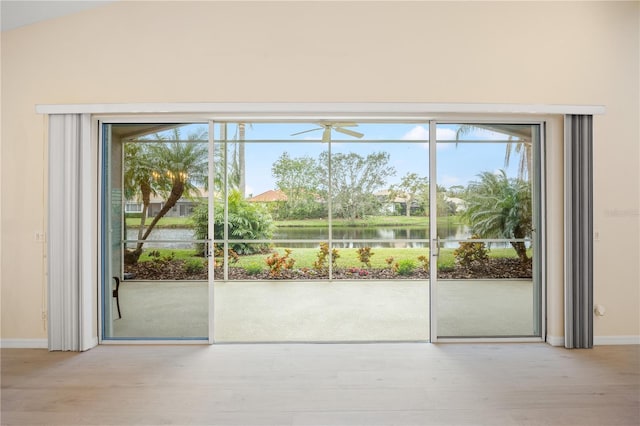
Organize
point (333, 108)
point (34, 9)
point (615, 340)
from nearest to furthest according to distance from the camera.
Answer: point (34, 9), point (333, 108), point (615, 340)

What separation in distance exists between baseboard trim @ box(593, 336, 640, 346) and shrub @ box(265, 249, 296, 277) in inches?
216

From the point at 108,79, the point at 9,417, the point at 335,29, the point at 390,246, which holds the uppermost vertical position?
the point at 335,29

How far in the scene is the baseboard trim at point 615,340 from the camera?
3705mm

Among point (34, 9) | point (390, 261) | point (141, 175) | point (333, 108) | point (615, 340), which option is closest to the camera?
point (34, 9)

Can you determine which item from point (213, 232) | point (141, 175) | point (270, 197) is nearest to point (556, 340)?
point (213, 232)

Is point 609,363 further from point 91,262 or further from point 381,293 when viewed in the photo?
point 91,262

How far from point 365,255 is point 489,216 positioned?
170 inches

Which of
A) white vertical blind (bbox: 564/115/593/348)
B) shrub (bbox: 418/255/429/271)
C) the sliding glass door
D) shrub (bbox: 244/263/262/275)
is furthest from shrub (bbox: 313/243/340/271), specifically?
white vertical blind (bbox: 564/115/593/348)

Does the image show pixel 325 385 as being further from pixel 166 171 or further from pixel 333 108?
pixel 166 171

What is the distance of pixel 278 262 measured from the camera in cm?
794

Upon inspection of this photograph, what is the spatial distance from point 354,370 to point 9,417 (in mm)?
2469

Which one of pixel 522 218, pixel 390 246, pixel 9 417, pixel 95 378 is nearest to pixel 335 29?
pixel 522 218

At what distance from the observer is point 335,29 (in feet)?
12.0

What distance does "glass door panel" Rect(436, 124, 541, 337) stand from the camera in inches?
152
